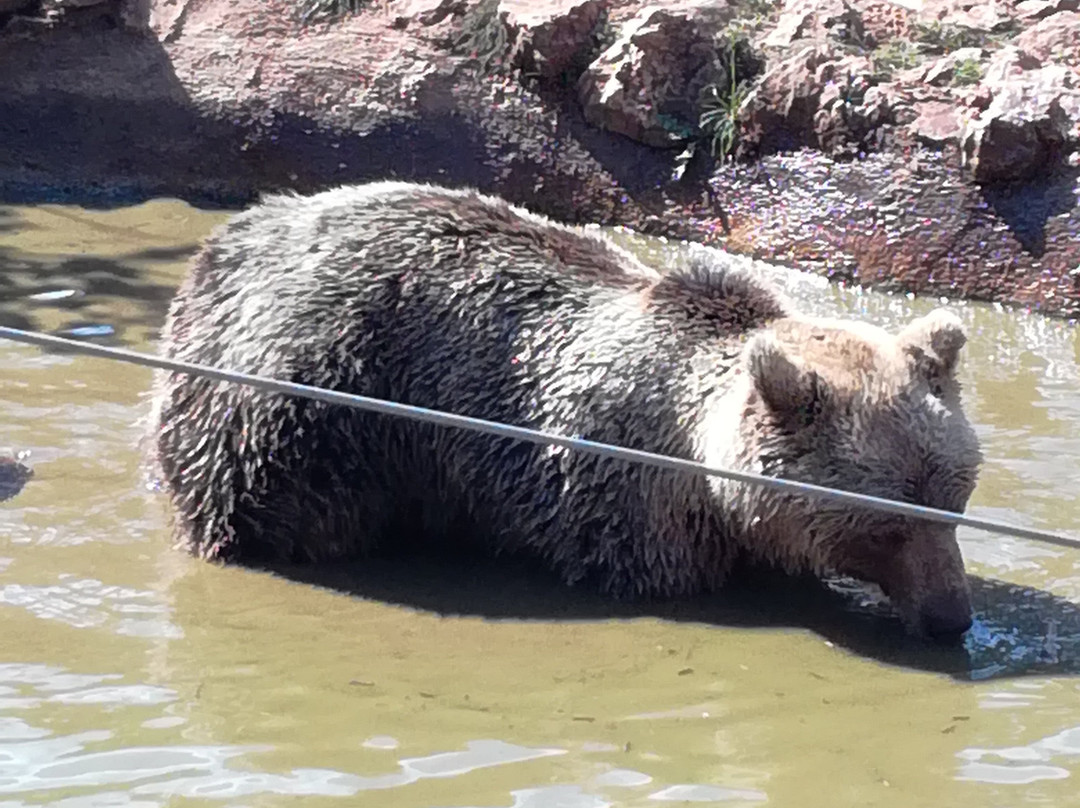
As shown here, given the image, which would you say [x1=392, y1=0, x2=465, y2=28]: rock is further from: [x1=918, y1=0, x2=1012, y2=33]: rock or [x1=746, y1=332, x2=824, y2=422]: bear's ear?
[x1=746, y1=332, x2=824, y2=422]: bear's ear

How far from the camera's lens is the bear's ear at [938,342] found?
540 centimetres

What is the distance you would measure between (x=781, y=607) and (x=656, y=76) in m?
5.50

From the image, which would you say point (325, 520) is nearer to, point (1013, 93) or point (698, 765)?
point (698, 765)

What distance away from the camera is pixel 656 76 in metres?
10.5

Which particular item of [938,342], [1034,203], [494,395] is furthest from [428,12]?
[938,342]

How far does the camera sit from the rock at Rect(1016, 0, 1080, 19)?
10914 mm

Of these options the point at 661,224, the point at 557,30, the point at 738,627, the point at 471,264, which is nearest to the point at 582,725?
the point at 738,627

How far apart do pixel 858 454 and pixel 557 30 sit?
6114 millimetres

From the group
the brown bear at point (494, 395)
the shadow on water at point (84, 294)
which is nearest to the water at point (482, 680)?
the brown bear at point (494, 395)

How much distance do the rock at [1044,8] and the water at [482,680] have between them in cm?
493

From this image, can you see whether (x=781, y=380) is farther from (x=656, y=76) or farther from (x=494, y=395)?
(x=656, y=76)

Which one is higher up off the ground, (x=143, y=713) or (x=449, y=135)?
(x=449, y=135)

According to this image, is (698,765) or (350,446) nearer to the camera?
(698,765)

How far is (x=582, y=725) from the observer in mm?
4648
